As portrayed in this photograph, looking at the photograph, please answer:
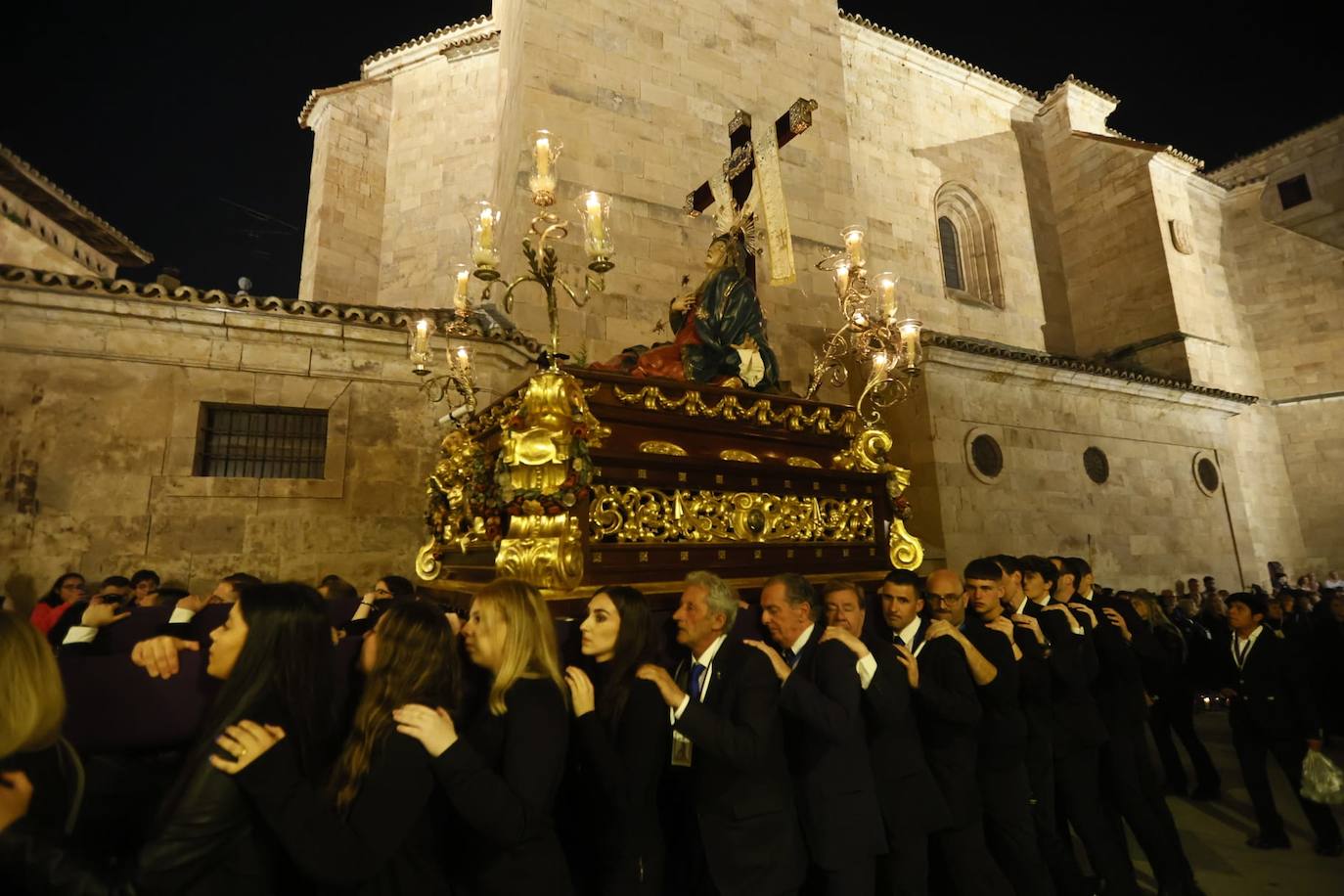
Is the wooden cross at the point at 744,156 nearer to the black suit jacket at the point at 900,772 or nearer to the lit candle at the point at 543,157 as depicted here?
the lit candle at the point at 543,157

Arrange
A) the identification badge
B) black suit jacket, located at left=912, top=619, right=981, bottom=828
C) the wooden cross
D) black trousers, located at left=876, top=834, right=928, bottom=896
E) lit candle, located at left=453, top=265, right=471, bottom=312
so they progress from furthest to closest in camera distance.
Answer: the wooden cross < lit candle, located at left=453, top=265, right=471, bottom=312 < black suit jacket, located at left=912, top=619, right=981, bottom=828 < black trousers, located at left=876, top=834, right=928, bottom=896 < the identification badge

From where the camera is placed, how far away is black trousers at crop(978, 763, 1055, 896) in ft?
9.92

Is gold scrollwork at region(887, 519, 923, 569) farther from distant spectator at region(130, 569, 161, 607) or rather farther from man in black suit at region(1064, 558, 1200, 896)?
distant spectator at region(130, 569, 161, 607)

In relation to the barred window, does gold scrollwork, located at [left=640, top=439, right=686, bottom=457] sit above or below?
below

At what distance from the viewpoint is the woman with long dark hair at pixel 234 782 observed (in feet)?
4.11

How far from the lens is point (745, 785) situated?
7.60 feet

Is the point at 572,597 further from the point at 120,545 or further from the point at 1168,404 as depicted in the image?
the point at 1168,404

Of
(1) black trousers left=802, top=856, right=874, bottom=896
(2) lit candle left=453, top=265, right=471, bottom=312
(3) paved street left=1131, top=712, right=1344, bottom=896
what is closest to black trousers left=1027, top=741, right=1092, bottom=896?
(3) paved street left=1131, top=712, right=1344, bottom=896

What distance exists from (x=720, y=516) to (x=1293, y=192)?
2148cm

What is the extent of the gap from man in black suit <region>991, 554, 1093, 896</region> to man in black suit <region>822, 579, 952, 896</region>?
2.77 feet

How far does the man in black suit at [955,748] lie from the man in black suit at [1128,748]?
3.74ft

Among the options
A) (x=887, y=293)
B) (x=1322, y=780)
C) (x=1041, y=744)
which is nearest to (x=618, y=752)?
(x=1041, y=744)

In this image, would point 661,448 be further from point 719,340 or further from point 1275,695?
point 1275,695

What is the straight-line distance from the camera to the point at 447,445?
4633mm
